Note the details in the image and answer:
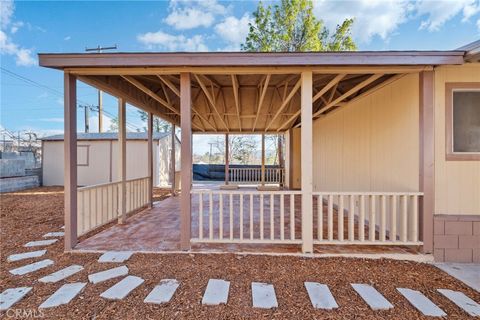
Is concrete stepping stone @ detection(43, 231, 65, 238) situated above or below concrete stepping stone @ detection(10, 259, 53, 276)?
above

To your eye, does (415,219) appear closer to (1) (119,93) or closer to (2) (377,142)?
(2) (377,142)

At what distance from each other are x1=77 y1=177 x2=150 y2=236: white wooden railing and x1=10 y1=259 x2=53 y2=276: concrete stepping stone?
61cm

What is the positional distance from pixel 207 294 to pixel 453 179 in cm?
338

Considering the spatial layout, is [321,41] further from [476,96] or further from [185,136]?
[185,136]

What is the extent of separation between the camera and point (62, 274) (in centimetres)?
256

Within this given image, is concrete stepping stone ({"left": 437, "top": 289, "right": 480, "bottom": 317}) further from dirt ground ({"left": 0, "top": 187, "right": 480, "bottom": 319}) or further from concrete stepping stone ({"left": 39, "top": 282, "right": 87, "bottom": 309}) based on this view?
concrete stepping stone ({"left": 39, "top": 282, "right": 87, "bottom": 309})

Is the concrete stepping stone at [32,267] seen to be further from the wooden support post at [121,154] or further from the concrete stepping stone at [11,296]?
the wooden support post at [121,154]

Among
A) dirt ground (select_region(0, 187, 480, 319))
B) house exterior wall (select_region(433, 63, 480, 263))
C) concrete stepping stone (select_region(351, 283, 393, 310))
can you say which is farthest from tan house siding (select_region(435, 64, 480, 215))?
concrete stepping stone (select_region(351, 283, 393, 310))

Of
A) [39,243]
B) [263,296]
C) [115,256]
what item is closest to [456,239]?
[263,296]

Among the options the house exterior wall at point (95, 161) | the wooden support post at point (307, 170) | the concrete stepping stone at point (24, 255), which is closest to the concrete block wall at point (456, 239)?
the wooden support post at point (307, 170)

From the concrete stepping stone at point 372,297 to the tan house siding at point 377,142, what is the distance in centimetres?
172

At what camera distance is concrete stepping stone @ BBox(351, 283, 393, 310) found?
6.64ft

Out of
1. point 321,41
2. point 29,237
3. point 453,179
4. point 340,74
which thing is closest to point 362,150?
point 453,179

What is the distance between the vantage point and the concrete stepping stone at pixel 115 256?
9.45ft
